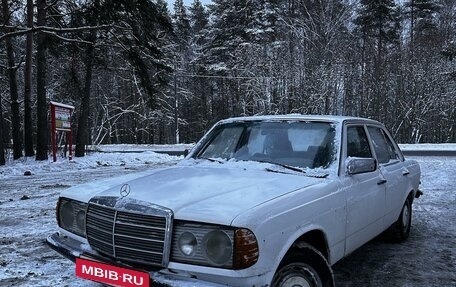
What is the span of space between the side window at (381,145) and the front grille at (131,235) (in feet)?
10.2

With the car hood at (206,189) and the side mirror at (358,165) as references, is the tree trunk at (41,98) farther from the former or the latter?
the side mirror at (358,165)

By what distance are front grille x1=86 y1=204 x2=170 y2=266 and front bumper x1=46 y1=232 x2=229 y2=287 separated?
6 cm

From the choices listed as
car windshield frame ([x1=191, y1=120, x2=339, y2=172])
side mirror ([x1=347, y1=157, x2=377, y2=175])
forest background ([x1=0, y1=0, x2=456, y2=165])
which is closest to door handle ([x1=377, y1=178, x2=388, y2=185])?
side mirror ([x1=347, y1=157, x2=377, y2=175])

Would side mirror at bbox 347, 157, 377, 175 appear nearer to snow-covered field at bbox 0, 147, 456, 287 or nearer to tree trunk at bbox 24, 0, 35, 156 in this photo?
snow-covered field at bbox 0, 147, 456, 287

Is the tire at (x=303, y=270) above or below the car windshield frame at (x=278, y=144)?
below

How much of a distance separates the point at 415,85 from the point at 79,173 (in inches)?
1003

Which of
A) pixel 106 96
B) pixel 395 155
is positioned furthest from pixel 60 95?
pixel 395 155

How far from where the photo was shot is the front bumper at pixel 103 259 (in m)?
2.73

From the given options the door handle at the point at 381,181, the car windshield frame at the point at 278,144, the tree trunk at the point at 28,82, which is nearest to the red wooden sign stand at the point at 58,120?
the tree trunk at the point at 28,82

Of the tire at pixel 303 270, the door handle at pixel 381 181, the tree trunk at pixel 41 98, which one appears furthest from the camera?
the tree trunk at pixel 41 98

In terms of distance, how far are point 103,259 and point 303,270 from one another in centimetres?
141

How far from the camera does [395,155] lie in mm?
5781

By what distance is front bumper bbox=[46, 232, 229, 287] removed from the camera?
273 centimetres

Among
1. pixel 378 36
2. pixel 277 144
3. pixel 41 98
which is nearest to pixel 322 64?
pixel 378 36
